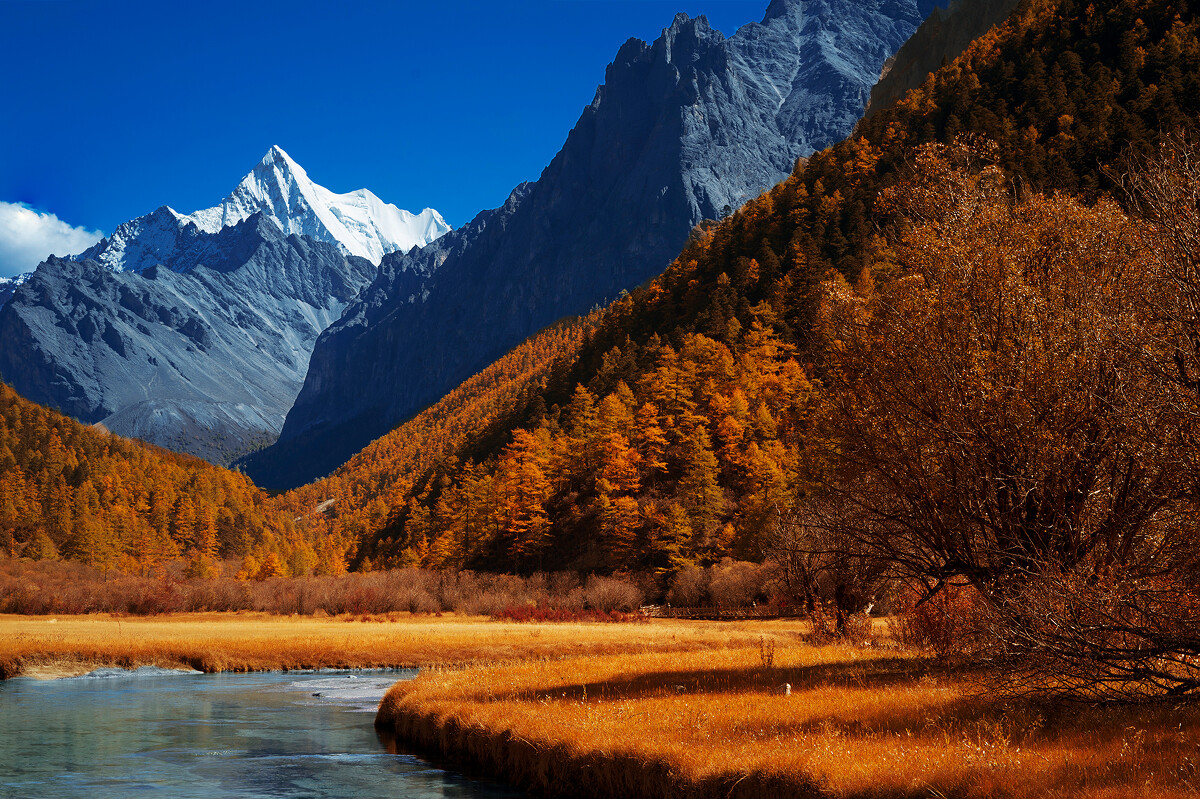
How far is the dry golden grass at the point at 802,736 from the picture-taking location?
11336 mm

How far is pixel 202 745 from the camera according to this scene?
26.4 metres

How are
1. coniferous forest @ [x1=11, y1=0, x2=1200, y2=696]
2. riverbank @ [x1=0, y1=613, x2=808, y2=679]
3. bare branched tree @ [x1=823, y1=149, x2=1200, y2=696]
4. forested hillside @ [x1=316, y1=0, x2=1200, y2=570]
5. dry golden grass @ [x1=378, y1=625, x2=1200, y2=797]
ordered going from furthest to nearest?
forested hillside @ [x1=316, y1=0, x2=1200, y2=570] < riverbank @ [x1=0, y1=613, x2=808, y2=679] < coniferous forest @ [x1=11, y1=0, x2=1200, y2=696] < bare branched tree @ [x1=823, y1=149, x2=1200, y2=696] < dry golden grass @ [x1=378, y1=625, x2=1200, y2=797]

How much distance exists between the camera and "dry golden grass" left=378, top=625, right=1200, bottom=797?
37.2ft

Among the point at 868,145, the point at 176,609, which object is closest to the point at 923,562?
the point at 176,609

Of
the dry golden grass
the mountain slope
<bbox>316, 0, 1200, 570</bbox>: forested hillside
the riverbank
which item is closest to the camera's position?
the dry golden grass

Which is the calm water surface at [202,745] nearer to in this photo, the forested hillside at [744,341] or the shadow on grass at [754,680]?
the shadow on grass at [754,680]

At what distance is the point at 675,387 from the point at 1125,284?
8245cm

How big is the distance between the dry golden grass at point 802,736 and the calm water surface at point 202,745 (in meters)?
1.50

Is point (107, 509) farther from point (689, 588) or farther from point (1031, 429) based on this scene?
point (1031, 429)

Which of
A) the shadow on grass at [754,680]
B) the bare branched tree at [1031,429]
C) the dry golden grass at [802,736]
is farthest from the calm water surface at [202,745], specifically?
the bare branched tree at [1031,429]

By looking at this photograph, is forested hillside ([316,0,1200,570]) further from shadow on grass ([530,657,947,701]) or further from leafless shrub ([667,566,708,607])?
shadow on grass ([530,657,947,701])

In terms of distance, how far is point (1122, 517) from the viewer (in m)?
16.2

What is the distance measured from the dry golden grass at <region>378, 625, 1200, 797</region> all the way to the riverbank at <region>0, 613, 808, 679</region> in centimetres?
2048

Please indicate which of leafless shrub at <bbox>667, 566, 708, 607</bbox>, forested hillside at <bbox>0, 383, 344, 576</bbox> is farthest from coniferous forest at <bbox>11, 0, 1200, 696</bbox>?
leafless shrub at <bbox>667, 566, 708, 607</bbox>
